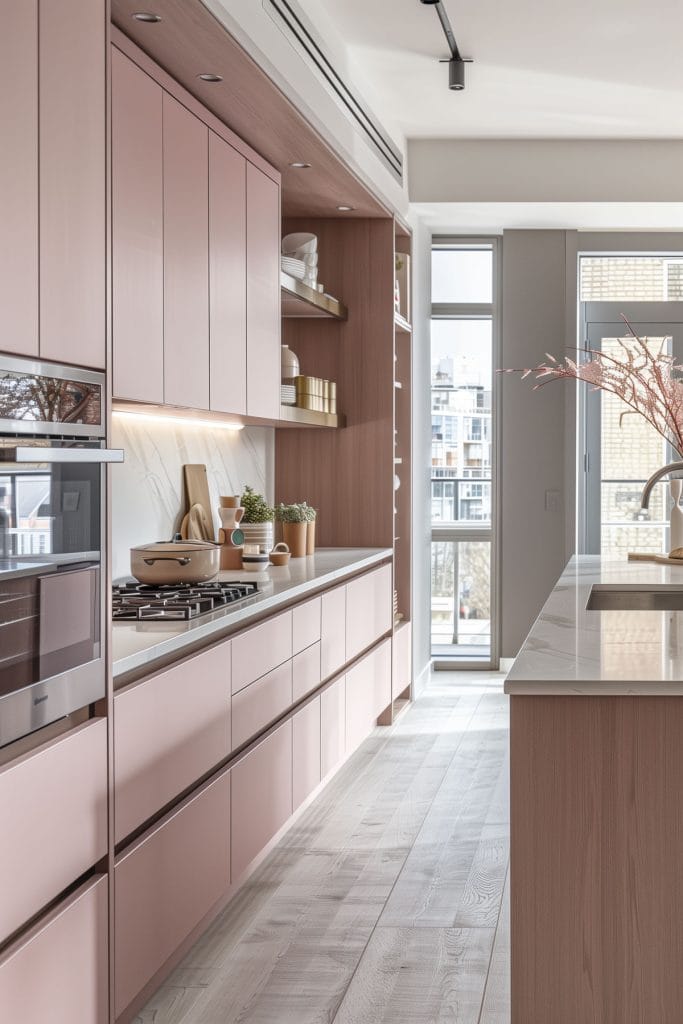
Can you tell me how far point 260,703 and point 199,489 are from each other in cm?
117

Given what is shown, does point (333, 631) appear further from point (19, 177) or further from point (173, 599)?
point (19, 177)

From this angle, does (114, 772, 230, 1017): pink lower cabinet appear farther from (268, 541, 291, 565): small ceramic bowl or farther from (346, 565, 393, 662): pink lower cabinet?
(346, 565, 393, 662): pink lower cabinet

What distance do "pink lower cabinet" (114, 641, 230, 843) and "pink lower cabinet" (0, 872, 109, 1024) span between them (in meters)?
0.19

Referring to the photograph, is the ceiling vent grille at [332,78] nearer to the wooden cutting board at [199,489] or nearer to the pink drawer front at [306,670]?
the wooden cutting board at [199,489]

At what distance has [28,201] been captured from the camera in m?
1.90

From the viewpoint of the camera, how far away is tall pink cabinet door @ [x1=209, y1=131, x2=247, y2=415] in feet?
11.3

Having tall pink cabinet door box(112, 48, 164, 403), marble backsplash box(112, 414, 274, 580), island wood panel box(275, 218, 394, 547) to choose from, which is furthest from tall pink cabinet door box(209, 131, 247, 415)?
island wood panel box(275, 218, 394, 547)

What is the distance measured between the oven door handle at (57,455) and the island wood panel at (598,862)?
92 centimetres

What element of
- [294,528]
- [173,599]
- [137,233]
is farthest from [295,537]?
[137,233]

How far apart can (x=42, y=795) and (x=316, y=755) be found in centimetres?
215

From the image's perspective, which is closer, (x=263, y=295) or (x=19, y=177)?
(x=19, y=177)

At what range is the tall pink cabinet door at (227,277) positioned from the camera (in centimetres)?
343

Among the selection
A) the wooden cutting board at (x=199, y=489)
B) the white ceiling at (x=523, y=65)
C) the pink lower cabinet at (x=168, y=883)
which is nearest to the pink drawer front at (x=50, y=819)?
the pink lower cabinet at (x=168, y=883)

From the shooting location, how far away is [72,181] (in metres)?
2.07
